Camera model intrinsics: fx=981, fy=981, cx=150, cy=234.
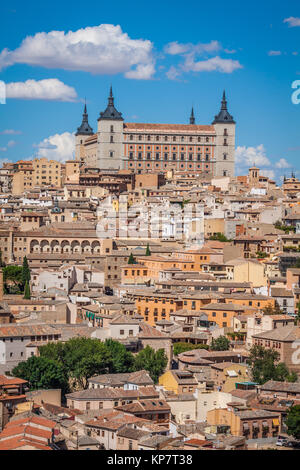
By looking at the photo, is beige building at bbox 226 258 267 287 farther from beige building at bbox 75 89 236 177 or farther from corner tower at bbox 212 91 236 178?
corner tower at bbox 212 91 236 178

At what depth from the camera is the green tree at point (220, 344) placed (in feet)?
103

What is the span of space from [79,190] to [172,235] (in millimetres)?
14272

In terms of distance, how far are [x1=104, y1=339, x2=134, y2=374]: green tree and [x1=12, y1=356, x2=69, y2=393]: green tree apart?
177 centimetres

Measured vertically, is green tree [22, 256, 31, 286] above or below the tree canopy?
above

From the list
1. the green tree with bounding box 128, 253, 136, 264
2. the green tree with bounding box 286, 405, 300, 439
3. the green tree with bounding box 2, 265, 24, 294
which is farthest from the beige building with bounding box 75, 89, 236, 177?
the green tree with bounding box 286, 405, 300, 439

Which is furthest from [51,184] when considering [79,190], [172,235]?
[172,235]

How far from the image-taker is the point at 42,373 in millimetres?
27266

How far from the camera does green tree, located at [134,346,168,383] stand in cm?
2902

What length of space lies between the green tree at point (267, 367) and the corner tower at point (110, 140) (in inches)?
1894

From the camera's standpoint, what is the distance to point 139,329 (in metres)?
31.7

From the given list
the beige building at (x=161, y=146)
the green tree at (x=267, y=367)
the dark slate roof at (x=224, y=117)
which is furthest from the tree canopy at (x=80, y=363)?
the dark slate roof at (x=224, y=117)

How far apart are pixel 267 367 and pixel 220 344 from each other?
3397 mm

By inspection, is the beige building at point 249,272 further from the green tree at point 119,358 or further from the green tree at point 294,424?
the green tree at point 294,424

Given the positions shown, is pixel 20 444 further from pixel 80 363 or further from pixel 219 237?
pixel 219 237
